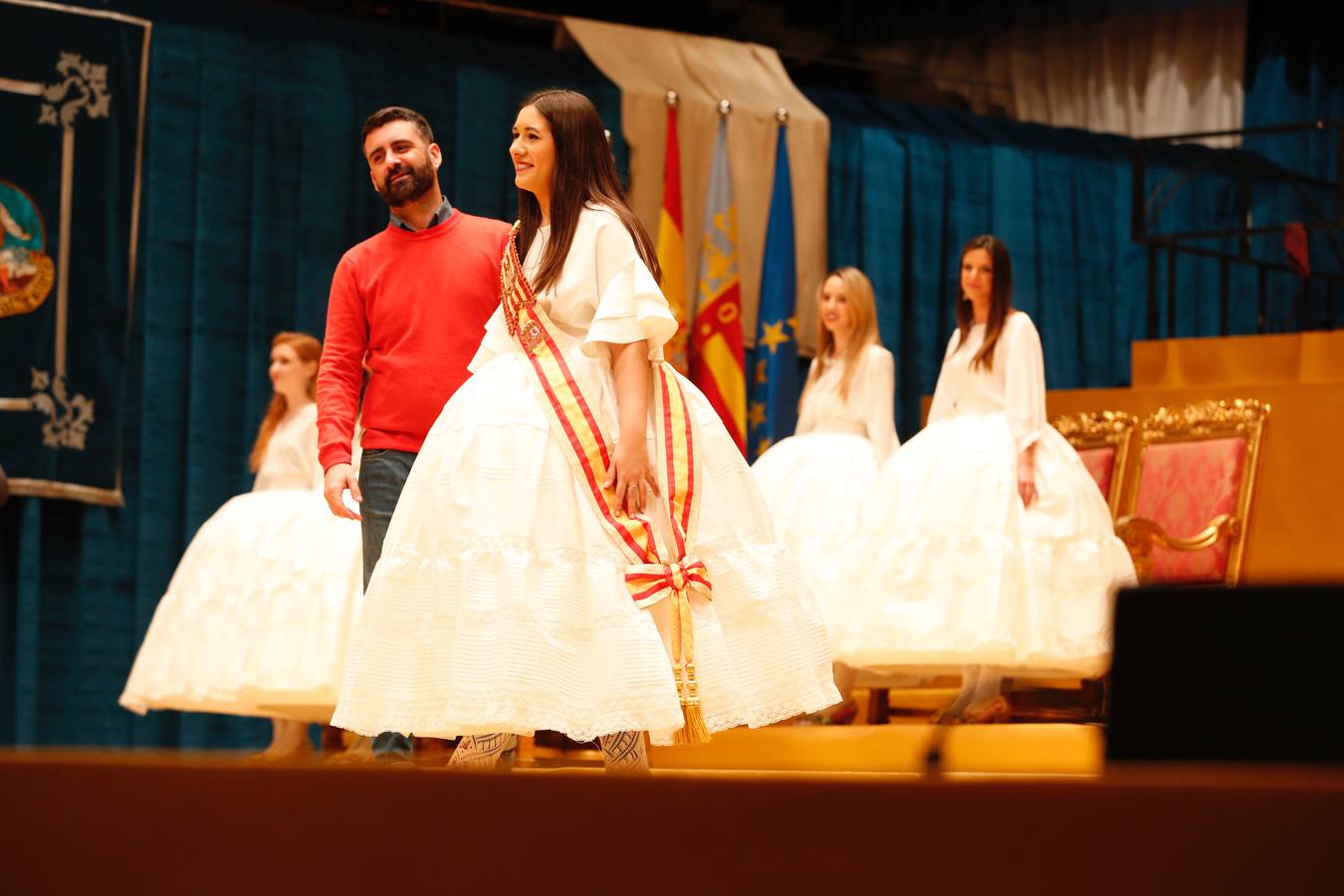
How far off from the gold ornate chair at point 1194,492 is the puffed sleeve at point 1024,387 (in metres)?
0.44

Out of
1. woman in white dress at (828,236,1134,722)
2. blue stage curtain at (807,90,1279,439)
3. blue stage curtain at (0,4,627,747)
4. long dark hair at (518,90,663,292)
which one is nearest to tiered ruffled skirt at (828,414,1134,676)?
woman in white dress at (828,236,1134,722)

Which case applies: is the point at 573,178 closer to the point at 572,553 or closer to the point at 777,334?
the point at 572,553

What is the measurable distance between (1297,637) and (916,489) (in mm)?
4186

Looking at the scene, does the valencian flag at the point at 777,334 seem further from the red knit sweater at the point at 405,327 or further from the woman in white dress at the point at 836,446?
the red knit sweater at the point at 405,327

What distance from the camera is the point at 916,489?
5.20m

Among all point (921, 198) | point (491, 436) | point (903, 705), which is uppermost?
point (921, 198)

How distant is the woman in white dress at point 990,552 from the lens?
4.93 metres

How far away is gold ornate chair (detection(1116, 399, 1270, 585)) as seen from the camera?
5.42 meters

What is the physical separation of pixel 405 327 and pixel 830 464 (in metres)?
2.40

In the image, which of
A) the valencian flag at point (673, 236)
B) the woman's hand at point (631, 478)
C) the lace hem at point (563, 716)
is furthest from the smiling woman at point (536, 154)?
the valencian flag at point (673, 236)

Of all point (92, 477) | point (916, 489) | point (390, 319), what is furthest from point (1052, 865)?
point (92, 477)

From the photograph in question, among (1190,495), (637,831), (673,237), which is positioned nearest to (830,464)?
(1190,495)

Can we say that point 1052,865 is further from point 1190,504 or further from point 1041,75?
point 1041,75

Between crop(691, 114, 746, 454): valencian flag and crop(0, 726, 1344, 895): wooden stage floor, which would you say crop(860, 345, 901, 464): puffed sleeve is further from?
crop(0, 726, 1344, 895): wooden stage floor
